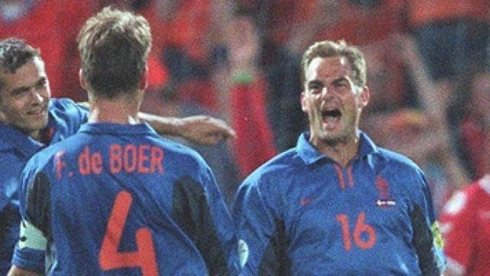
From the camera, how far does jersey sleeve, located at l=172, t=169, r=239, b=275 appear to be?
166 inches

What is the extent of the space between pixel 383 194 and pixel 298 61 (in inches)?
86.1

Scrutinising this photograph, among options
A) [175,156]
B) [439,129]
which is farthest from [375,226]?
[439,129]

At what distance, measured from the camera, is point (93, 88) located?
4.18 m

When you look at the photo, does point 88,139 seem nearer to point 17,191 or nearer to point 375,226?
point 17,191

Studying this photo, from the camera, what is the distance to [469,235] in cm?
576

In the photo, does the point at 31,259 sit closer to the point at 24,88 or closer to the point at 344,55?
the point at 24,88

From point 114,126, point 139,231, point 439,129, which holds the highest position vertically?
point 114,126

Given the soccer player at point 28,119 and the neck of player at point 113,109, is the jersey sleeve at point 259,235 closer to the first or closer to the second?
the soccer player at point 28,119

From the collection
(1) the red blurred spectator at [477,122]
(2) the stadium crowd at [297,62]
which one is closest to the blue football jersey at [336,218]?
(2) the stadium crowd at [297,62]

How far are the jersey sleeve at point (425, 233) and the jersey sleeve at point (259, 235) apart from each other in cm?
42

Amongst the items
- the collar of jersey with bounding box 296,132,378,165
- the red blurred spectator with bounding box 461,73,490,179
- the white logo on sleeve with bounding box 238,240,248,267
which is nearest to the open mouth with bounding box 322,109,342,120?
the collar of jersey with bounding box 296,132,378,165

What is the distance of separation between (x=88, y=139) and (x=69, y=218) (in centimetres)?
22

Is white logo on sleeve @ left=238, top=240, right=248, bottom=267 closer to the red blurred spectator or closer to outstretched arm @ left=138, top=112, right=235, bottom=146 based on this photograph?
outstretched arm @ left=138, top=112, right=235, bottom=146

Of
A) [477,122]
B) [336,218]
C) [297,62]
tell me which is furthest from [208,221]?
[477,122]
